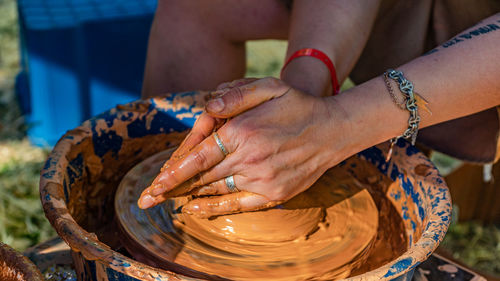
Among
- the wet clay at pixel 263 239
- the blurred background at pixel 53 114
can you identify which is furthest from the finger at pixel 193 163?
the blurred background at pixel 53 114

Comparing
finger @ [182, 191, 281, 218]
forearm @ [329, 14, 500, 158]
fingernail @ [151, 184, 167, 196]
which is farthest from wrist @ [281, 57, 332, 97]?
fingernail @ [151, 184, 167, 196]

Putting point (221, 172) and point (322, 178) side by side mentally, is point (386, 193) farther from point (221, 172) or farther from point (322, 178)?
point (221, 172)

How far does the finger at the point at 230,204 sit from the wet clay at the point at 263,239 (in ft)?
0.12

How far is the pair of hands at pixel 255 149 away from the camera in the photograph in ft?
2.94

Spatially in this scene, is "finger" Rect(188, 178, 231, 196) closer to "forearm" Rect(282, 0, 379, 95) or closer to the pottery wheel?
the pottery wheel

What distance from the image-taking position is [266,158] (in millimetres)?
904

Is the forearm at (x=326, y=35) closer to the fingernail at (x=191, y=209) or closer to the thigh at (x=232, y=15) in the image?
the thigh at (x=232, y=15)

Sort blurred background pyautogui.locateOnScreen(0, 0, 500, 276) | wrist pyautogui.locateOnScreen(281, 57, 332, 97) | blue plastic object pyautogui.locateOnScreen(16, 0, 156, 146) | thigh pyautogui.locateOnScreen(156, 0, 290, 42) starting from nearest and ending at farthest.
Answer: wrist pyautogui.locateOnScreen(281, 57, 332, 97)
thigh pyautogui.locateOnScreen(156, 0, 290, 42)
blurred background pyautogui.locateOnScreen(0, 0, 500, 276)
blue plastic object pyautogui.locateOnScreen(16, 0, 156, 146)

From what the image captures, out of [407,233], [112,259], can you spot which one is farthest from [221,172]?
[407,233]

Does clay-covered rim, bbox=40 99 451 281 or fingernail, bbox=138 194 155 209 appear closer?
clay-covered rim, bbox=40 99 451 281

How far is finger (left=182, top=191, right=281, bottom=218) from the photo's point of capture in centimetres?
95

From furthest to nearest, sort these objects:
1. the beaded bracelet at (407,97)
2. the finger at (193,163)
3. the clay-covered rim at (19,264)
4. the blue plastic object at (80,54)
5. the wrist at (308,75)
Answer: the blue plastic object at (80,54)
the wrist at (308,75)
the beaded bracelet at (407,97)
the finger at (193,163)
the clay-covered rim at (19,264)

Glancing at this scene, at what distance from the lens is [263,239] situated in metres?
1.00

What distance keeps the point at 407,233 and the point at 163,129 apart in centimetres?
66
